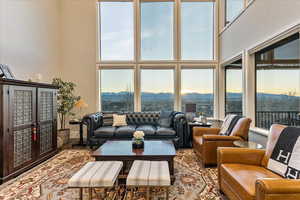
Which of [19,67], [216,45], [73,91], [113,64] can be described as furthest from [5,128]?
[216,45]

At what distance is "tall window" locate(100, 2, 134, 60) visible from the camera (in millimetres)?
6363

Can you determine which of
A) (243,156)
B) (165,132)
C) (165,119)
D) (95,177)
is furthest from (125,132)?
(243,156)

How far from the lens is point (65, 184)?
9.73 feet

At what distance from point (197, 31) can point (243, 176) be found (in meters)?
5.34

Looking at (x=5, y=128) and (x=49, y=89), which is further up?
(x=49, y=89)

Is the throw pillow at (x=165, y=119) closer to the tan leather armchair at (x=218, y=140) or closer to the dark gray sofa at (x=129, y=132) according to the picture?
the dark gray sofa at (x=129, y=132)

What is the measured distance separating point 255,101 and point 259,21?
5.57 ft

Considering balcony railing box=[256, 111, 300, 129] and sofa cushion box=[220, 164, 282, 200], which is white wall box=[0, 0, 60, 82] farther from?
balcony railing box=[256, 111, 300, 129]

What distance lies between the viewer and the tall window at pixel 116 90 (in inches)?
252

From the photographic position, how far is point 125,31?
6.39 m

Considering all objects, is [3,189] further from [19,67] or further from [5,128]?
[19,67]

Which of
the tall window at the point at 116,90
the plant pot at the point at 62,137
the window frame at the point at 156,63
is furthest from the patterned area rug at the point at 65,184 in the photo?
the window frame at the point at 156,63

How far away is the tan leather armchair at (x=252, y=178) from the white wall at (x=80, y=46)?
189 inches

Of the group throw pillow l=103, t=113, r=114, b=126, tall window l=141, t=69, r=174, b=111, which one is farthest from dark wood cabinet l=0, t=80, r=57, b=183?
tall window l=141, t=69, r=174, b=111
